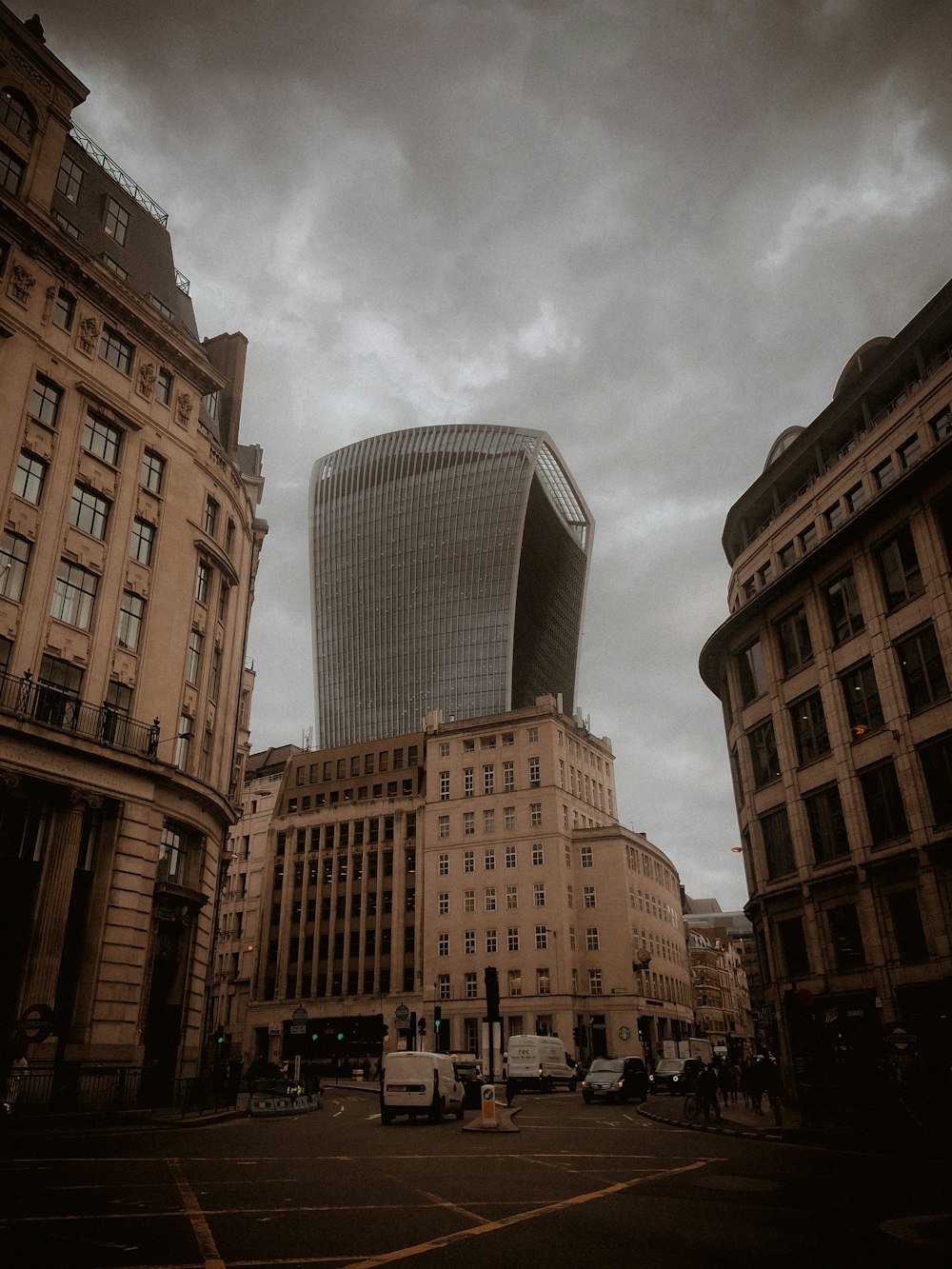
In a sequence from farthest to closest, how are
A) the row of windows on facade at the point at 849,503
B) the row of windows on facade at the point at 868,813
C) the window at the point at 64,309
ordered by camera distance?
the window at the point at 64,309 → the row of windows on facade at the point at 849,503 → the row of windows on facade at the point at 868,813

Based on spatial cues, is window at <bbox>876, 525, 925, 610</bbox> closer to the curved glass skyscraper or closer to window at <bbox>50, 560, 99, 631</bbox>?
window at <bbox>50, 560, 99, 631</bbox>

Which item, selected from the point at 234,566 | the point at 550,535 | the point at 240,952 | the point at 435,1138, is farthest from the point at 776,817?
the point at 550,535

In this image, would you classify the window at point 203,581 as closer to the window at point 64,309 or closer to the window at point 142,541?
the window at point 142,541

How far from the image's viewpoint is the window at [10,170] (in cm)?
3100

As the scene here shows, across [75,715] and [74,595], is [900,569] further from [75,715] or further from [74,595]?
[74,595]

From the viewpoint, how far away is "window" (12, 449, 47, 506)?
1144 inches

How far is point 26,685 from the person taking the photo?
27078 mm

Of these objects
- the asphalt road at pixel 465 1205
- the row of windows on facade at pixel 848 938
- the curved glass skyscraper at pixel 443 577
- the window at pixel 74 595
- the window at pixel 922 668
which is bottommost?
the asphalt road at pixel 465 1205

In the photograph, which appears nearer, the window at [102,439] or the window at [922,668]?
the window at [922,668]

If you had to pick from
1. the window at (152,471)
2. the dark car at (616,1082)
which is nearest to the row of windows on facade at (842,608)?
the dark car at (616,1082)

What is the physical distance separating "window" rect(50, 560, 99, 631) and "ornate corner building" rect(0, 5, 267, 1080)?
0.07 metres

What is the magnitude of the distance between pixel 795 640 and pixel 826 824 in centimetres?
Answer: 805

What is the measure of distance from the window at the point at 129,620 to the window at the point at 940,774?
90.7 feet

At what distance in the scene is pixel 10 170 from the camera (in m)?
31.3
